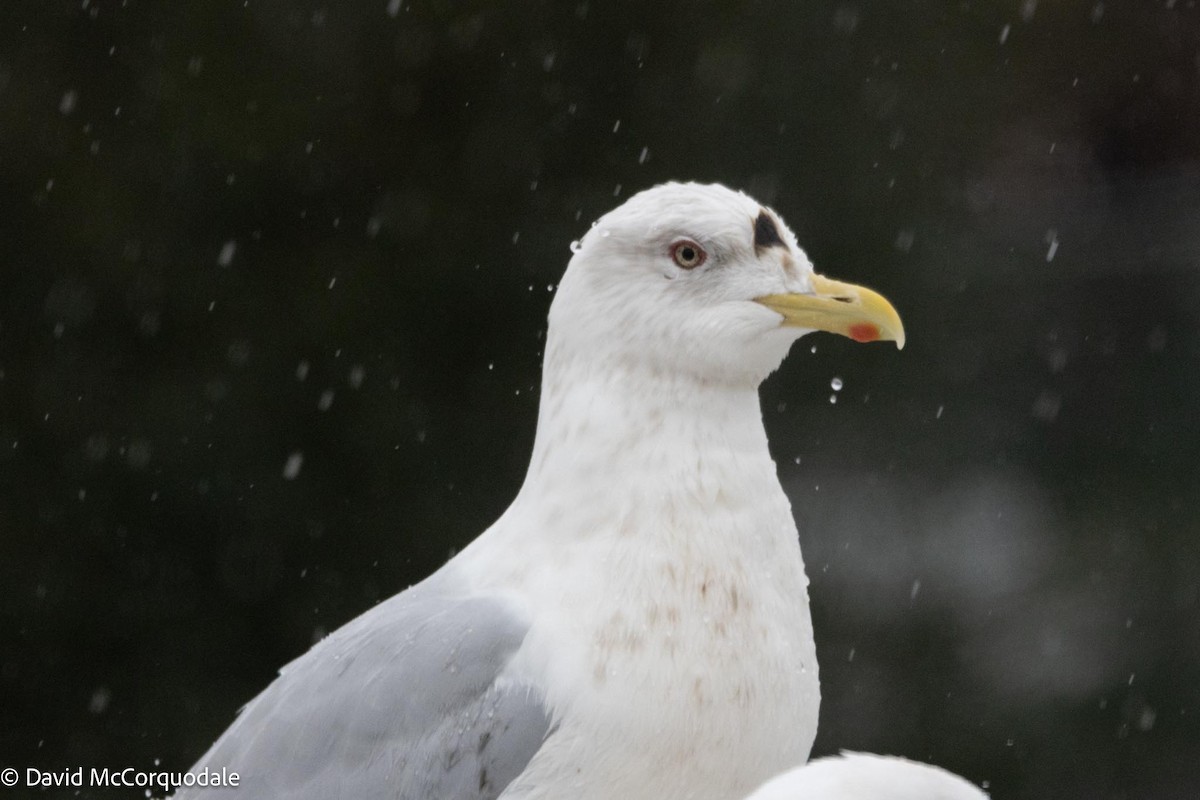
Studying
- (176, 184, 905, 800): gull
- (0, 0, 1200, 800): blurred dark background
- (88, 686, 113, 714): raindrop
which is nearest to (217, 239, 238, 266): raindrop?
(0, 0, 1200, 800): blurred dark background

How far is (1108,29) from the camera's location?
18.0 ft

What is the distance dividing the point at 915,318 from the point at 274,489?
1690 millimetres

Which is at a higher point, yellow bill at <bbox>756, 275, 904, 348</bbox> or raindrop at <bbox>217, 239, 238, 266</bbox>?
yellow bill at <bbox>756, 275, 904, 348</bbox>

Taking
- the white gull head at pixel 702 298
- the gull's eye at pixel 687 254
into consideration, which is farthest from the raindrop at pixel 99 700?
the gull's eye at pixel 687 254

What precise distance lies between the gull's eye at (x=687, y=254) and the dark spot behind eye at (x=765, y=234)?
65 millimetres

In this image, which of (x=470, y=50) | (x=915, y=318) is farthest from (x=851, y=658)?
(x=470, y=50)

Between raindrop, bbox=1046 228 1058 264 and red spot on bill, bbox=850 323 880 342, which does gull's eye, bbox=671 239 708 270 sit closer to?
red spot on bill, bbox=850 323 880 342

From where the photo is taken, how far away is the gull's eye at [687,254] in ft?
6.95

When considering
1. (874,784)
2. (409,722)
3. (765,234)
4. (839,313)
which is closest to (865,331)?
(839,313)

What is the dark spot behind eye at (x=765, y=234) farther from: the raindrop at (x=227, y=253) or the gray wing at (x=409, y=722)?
the raindrop at (x=227, y=253)

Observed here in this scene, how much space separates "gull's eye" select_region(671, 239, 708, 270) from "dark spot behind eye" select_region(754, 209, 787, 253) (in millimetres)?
65

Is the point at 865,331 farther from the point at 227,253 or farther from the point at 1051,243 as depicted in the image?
the point at 1051,243

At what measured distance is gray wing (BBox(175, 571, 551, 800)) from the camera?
76.7 inches

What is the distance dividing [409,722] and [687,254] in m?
0.61
